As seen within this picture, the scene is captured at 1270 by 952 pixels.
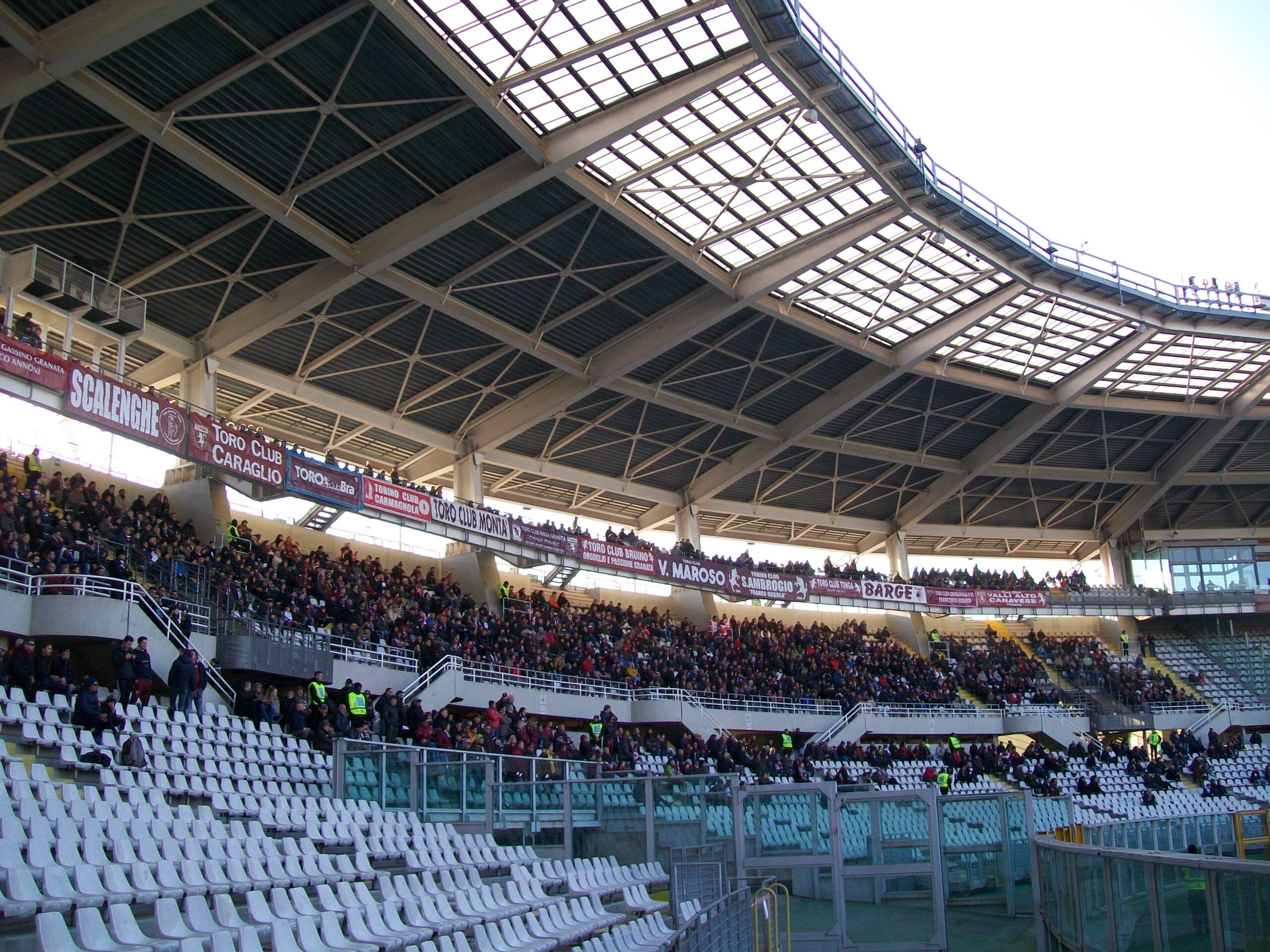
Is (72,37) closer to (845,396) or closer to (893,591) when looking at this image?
(845,396)

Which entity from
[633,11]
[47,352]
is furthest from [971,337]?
[47,352]

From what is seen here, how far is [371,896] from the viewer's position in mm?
9648

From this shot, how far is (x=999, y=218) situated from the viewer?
32812 mm

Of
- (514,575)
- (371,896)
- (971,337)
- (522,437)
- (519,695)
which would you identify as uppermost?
(971,337)

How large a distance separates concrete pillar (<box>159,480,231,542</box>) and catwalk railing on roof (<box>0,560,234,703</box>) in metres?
6.92

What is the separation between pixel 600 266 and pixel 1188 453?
3022 cm

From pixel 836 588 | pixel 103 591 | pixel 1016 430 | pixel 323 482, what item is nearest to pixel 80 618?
pixel 103 591

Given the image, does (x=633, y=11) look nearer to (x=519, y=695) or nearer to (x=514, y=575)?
(x=519, y=695)

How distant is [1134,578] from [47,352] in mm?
48996

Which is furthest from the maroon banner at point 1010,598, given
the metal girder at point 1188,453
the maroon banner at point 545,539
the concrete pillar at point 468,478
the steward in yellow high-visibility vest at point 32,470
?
the steward in yellow high-visibility vest at point 32,470

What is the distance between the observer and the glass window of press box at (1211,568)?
53.3m

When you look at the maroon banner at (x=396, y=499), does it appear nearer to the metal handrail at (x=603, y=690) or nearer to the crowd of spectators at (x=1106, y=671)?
the metal handrail at (x=603, y=690)

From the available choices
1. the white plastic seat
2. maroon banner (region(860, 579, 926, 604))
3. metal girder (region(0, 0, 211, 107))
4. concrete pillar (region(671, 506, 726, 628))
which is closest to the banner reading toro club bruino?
metal girder (region(0, 0, 211, 107))

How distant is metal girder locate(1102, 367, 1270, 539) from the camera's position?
145ft
